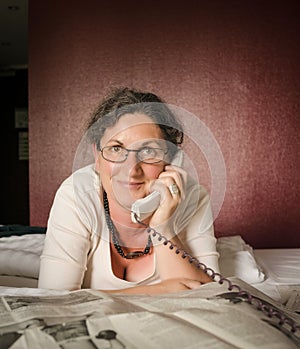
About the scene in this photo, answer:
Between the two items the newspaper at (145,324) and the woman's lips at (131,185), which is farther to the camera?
the woman's lips at (131,185)

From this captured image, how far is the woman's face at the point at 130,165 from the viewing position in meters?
0.97

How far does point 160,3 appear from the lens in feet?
7.73

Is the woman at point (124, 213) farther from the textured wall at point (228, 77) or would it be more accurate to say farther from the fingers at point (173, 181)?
the textured wall at point (228, 77)

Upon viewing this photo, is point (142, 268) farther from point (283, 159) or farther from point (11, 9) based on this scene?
point (11, 9)

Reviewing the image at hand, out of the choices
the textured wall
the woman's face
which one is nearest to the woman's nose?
the woman's face

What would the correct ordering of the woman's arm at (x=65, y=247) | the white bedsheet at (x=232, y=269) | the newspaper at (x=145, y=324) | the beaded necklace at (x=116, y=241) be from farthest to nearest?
the white bedsheet at (x=232, y=269) < the beaded necklace at (x=116, y=241) < the woman's arm at (x=65, y=247) < the newspaper at (x=145, y=324)

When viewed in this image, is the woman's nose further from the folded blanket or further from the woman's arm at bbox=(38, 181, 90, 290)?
the folded blanket

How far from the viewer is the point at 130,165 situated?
3.18 feet

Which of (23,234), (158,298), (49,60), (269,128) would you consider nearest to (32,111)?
(49,60)

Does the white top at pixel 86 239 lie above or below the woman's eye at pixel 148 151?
below

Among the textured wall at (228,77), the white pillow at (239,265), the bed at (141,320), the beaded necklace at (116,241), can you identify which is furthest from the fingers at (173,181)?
the textured wall at (228,77)

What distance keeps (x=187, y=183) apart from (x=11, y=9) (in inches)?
97.7

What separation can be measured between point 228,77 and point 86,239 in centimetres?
150

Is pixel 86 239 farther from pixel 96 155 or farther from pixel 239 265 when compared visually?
pixel 239 265
